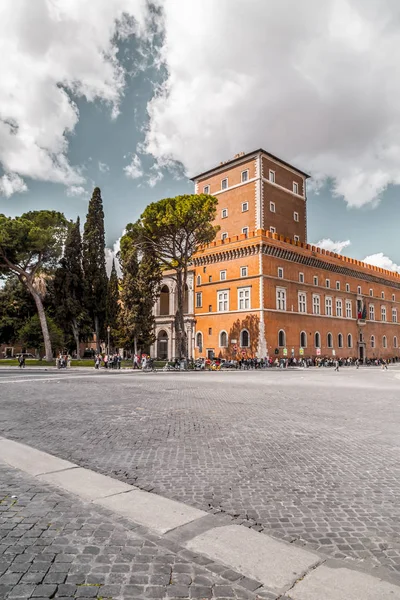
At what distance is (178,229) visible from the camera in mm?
35969

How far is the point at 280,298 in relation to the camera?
1735 inches

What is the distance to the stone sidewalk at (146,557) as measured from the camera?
264 cm

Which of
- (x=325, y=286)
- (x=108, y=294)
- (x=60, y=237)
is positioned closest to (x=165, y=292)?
(x=108, y=294)

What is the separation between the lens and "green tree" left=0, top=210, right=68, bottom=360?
121 feet

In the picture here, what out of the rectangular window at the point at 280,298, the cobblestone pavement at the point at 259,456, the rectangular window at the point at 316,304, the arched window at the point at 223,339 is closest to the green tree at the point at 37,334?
the arched window at the point at 223,339

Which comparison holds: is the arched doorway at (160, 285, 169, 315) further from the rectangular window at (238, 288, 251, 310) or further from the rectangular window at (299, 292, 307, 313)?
the rectangular window at (299, 292, 307, 313)

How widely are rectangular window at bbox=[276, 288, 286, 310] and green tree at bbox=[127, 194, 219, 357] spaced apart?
11.0 metres

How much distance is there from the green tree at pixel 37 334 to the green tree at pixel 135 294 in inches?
294

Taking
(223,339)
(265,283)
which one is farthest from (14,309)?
(265,283)

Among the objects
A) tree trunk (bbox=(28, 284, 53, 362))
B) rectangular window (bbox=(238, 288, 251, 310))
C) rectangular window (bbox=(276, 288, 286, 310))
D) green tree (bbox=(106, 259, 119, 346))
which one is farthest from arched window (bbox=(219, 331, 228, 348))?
tree trunk (bbox=(28, 284, 53, 362))

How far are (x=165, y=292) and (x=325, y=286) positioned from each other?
1995 centimetres

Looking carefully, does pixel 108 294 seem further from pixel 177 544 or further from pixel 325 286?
pixel 177 544

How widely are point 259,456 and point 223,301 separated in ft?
130

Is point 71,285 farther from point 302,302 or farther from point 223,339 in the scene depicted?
point 302,302
